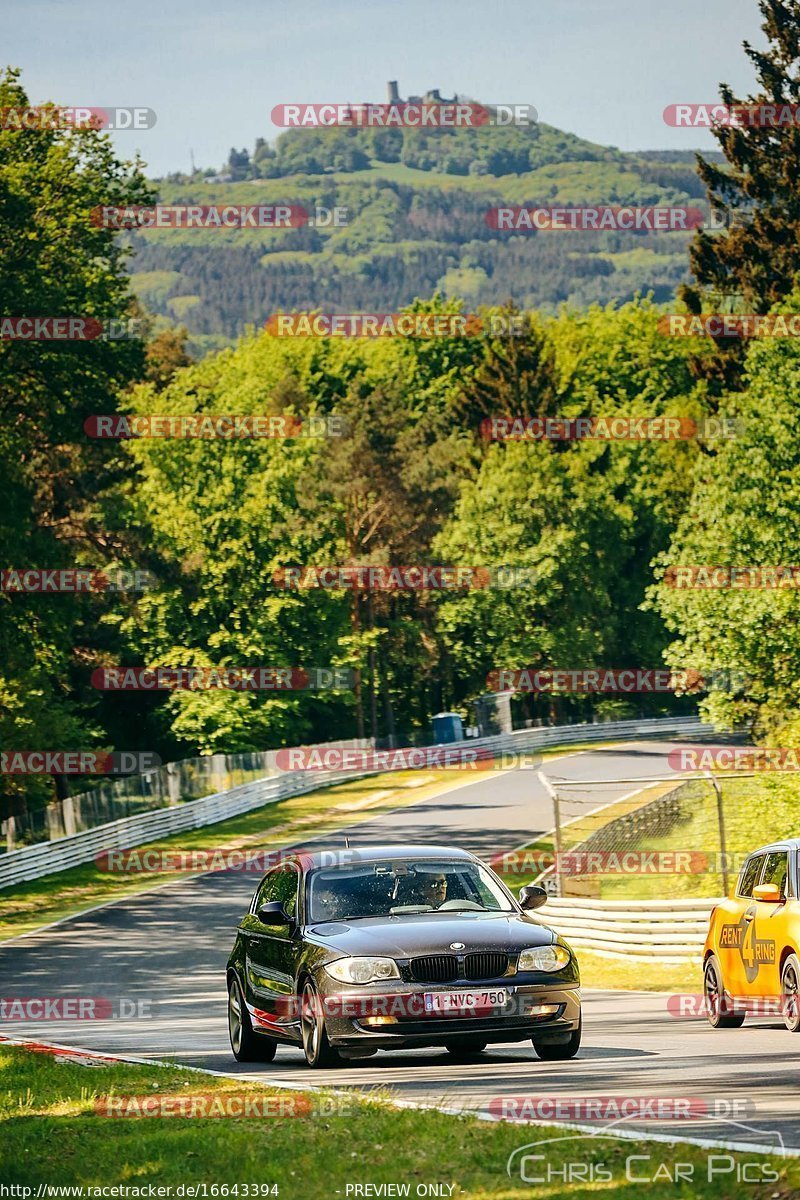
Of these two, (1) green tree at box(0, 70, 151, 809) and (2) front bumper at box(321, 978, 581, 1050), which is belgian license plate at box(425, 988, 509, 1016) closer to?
(2) front bumper at box(321, 978, 581, 1050)

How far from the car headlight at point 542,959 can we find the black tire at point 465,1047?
1.84 feet

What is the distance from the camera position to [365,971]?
468 inches

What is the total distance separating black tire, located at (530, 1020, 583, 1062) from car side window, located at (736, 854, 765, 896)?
3518mm

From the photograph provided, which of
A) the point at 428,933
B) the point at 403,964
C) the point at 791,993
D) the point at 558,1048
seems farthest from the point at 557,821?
the point at 403,964

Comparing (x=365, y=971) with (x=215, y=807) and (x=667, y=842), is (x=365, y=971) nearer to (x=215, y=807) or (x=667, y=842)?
(x=667, y=842)

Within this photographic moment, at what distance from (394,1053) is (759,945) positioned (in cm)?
308

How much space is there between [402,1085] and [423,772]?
55.7 metres

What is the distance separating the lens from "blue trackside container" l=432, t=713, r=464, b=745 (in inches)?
2995

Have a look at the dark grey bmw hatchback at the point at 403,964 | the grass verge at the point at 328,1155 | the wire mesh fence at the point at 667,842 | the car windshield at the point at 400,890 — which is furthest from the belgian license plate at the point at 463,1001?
the wire mesh fence at the point at 667,842

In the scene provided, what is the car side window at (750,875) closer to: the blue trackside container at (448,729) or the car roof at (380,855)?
the car roof at (380,855)

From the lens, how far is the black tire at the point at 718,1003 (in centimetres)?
1573

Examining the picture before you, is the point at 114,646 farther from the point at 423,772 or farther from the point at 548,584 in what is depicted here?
the point at 548,584

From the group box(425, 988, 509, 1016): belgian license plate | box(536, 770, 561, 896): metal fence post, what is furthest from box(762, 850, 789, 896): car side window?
box(536, 770, 561, 896): metal fence post

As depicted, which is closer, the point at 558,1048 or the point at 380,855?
the point at 558,1048
